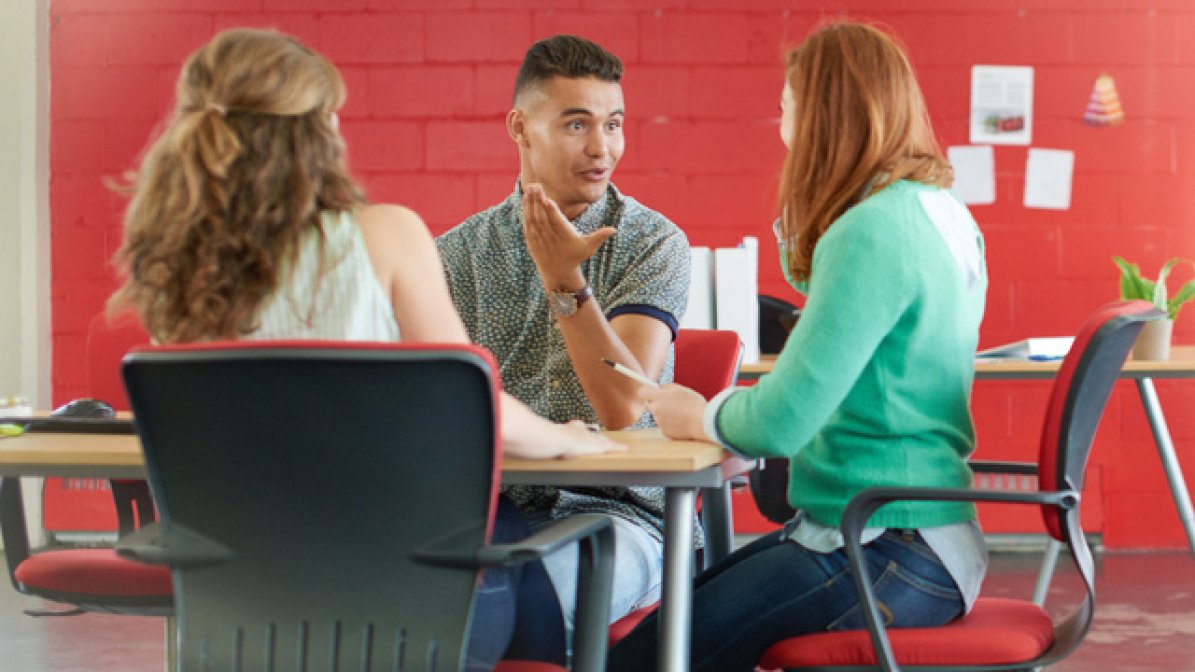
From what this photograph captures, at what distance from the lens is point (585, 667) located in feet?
5.41

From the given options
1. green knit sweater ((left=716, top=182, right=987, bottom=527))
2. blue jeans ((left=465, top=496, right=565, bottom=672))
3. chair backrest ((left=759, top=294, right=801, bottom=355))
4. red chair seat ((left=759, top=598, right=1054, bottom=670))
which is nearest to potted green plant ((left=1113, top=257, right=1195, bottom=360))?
chair backrest ((left=759, top=294, right=801, bottom=355))

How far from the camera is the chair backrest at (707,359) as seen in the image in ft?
7.99

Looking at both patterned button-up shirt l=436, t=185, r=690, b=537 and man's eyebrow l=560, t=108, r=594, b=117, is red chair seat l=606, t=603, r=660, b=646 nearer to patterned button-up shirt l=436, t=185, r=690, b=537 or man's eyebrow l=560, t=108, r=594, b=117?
patterned button-up shirt l=436, t=185, r=690, b=537

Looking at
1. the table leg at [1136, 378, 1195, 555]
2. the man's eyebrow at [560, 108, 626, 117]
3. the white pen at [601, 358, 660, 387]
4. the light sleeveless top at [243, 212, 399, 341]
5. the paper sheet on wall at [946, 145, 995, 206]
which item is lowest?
the table leg at [1136, 378, 1195, 555]

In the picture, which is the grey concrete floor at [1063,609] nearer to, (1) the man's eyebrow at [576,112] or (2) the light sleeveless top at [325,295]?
(1) the man's eyebrow at [576,112]

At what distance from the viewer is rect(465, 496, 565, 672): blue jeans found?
154cm

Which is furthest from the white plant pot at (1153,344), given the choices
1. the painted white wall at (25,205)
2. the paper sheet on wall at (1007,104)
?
the painted white wall at (25,205)

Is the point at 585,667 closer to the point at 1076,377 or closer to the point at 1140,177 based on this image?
the point at 1076,377

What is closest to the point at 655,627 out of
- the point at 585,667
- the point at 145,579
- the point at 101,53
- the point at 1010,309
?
the point at 585,667

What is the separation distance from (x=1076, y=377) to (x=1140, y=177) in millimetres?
3676

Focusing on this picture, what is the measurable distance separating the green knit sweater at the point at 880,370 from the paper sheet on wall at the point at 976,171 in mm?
3335

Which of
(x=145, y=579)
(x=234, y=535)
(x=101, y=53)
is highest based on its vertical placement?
(x=101, y=53)

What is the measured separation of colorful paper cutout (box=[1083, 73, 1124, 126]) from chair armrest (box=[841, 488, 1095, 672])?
12.1ft

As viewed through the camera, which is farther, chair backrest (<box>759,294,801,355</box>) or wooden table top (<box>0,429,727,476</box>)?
chair backrest (<box>759,294,801,355</box>)
